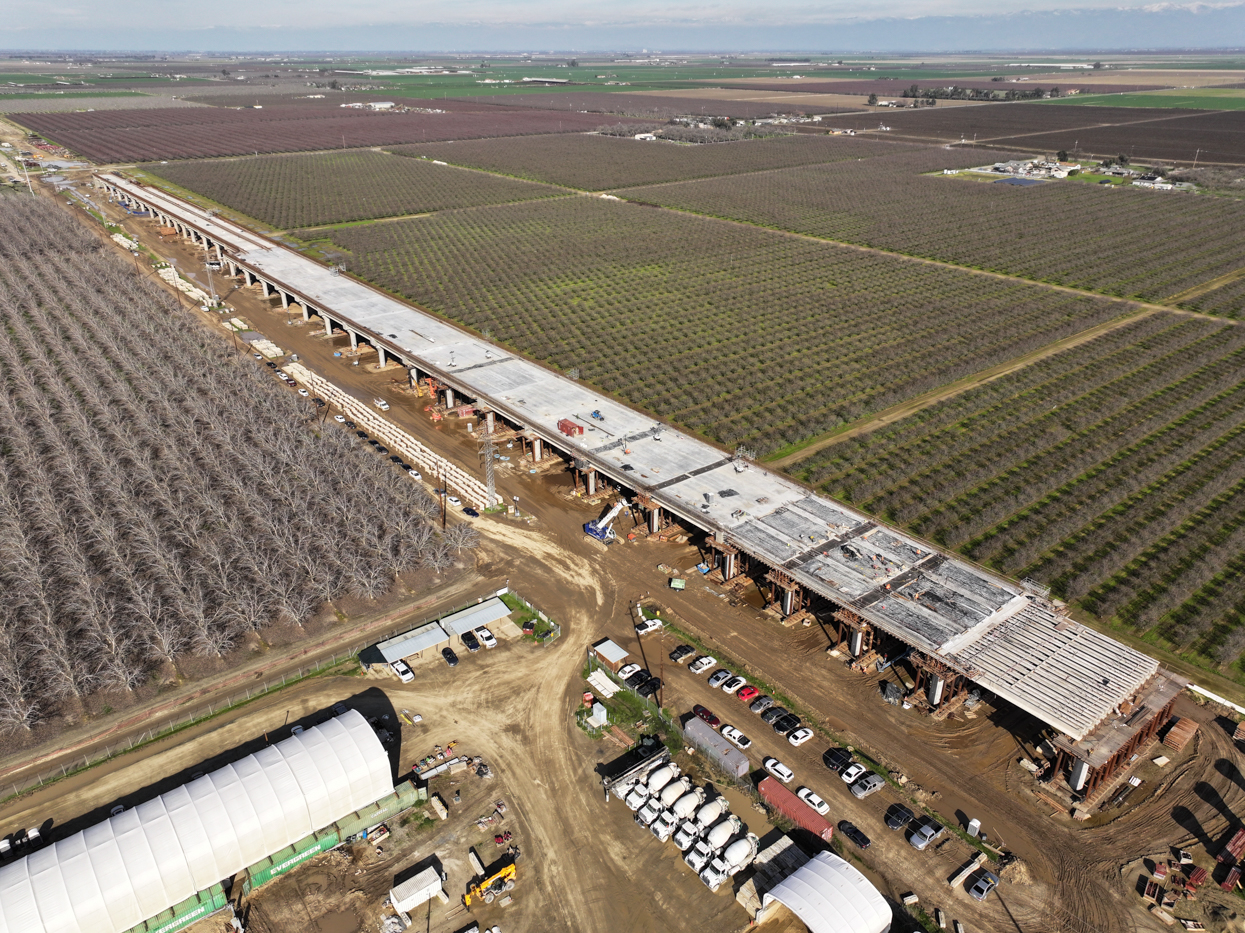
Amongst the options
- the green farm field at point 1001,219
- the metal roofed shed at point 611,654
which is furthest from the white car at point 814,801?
the green farm field at point 1001,219

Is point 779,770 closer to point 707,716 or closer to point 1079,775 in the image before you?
point 707,716

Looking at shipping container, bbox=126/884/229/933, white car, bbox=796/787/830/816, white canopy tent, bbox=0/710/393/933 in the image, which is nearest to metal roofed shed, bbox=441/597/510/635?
white canopy tent, bbox=0/710/393/933

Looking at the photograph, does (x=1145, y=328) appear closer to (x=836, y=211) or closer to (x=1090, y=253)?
(x=1090, y=253)

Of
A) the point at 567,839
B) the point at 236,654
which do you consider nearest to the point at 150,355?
the point at 236,654

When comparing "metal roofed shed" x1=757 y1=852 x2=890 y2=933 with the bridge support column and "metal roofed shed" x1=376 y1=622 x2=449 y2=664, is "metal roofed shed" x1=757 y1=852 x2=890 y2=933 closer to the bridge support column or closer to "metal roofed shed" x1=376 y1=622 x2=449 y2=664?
the bridge support column

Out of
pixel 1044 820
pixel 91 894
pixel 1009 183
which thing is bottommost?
pixel 1044 820

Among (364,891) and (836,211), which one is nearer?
(364,891)

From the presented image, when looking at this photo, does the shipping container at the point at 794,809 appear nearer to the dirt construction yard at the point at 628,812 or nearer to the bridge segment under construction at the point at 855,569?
the dirt construction yard at the point at 628,812

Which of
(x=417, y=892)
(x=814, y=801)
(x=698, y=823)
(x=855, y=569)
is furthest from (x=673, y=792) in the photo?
(x=855, y=569)

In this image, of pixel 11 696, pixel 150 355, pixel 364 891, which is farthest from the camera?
pixel 150 355
